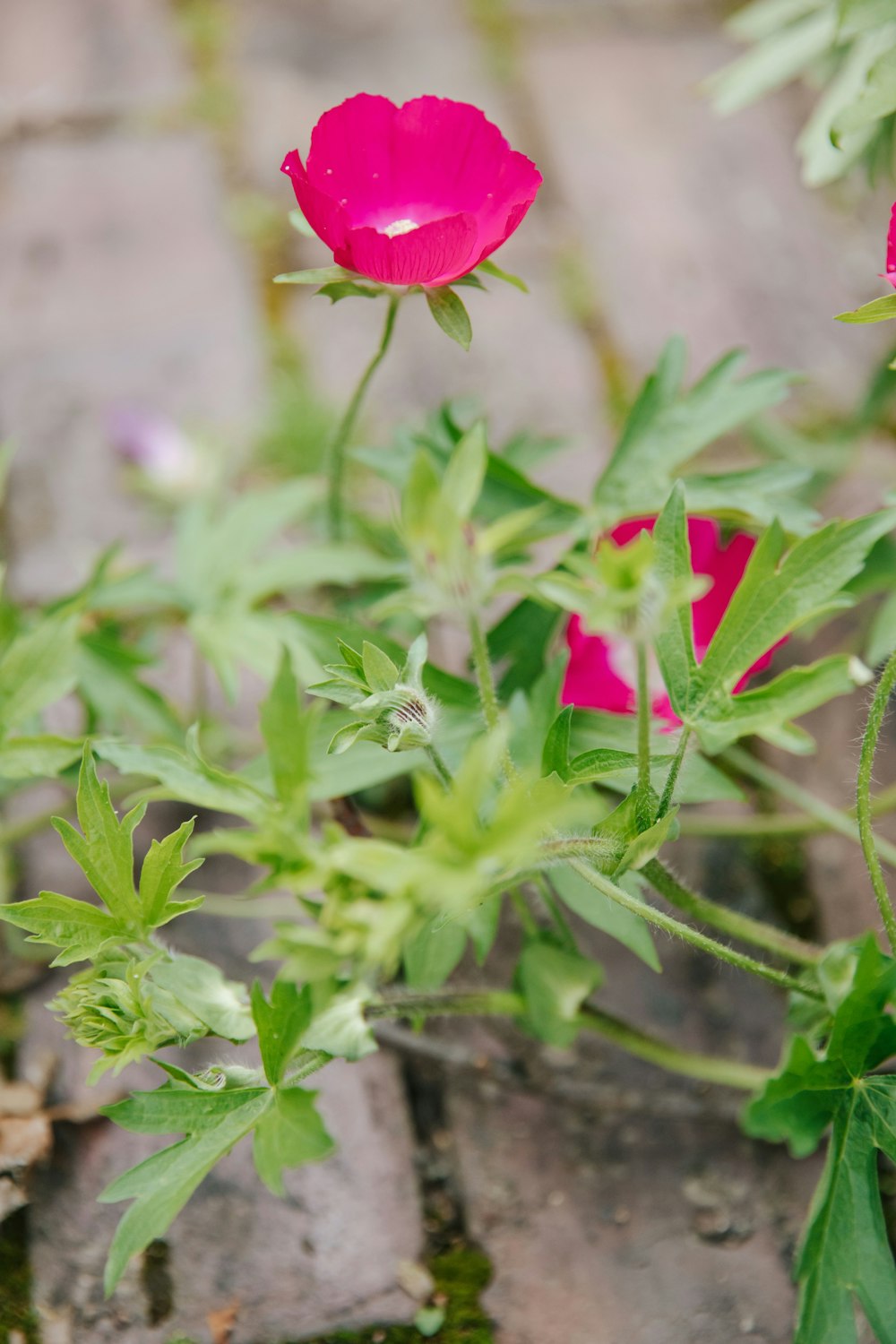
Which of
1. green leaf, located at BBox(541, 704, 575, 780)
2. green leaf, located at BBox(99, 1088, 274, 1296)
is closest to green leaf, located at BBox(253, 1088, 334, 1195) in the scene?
green leaf, located at BBox(99, 1088, 274, 1296)

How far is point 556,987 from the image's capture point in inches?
32.5

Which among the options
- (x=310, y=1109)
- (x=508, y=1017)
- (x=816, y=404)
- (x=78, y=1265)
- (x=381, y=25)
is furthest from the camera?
(x=381, y=25)

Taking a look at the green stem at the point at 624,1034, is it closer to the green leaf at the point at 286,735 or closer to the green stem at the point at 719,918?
the green stem at the point at 719,918

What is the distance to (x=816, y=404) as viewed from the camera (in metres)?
1.39

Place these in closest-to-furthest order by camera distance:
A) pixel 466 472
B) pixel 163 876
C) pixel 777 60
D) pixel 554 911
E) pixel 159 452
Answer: pixel 466 472
pixel 163 876
pixel 554 911
pixel 777 60
pixel 159 452

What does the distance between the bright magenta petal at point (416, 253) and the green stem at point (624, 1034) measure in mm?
465

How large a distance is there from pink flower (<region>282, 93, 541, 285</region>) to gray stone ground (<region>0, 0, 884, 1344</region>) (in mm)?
426

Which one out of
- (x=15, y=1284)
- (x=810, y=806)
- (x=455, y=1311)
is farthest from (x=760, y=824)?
(x=15, y=1284)

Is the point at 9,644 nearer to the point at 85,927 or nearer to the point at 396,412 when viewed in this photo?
the point at 85,927

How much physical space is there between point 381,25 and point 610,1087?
1.60 metres

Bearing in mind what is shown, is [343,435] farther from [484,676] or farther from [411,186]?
[484,676]

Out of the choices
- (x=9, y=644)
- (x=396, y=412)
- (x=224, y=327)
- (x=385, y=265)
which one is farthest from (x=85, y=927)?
(x=224, y=327)

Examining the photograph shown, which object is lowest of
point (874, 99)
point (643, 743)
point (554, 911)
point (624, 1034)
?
point (624, 1034)

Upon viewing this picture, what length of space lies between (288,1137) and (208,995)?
0.32ft
